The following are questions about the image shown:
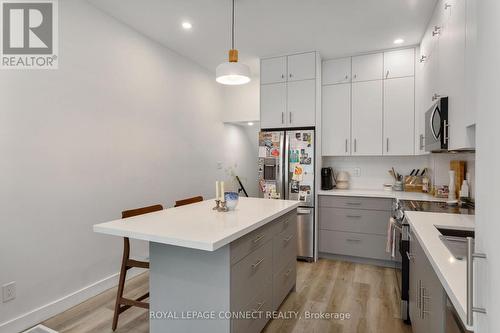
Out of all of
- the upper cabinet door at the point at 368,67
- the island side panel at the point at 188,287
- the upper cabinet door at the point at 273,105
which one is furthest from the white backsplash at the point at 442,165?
the island side panel at the point at 188,287

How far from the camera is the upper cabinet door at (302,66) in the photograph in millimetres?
3697

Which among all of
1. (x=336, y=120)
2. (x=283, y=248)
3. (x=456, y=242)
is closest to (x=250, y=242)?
(x=283, y=248)

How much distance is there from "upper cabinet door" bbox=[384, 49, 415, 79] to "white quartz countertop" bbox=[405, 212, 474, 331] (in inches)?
86.7

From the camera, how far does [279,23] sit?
9.74ft

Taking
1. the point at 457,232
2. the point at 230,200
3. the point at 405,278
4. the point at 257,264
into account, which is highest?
the point at 230,200

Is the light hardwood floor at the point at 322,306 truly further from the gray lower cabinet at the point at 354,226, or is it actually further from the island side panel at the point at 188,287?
the island side panel at the point at 188,287

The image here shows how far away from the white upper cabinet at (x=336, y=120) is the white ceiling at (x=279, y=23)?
51 centimetres

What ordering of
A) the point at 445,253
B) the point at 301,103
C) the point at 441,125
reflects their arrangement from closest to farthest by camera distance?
1. the point at 445,253
2. the point at 441,125
3. the point at 301,103

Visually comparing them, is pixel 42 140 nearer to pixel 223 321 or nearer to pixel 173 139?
pixel 173 139

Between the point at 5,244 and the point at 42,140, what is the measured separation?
83 cm

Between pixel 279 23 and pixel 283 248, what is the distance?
7.63ft


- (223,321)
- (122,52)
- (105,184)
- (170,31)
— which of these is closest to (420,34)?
(170,31)

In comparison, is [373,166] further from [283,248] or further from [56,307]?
[56,307]

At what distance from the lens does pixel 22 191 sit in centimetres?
213
